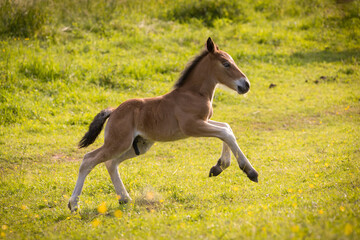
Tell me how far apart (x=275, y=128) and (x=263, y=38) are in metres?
6.93

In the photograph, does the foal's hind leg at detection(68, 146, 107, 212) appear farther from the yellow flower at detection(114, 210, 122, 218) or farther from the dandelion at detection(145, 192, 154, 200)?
the yellow flower at detection(114, 210, 122, 218)

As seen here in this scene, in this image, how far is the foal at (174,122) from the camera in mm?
5809

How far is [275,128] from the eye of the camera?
1034 centimetres

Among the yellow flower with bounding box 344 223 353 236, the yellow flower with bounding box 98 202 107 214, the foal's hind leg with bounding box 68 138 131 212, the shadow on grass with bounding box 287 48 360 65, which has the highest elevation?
the yellow flower with bounding box 344 223 353 236

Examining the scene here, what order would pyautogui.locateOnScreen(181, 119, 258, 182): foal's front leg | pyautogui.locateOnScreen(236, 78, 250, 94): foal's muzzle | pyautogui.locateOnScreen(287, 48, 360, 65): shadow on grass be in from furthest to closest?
1. pyautogui.locateOnScreen(287, 48, 360, 65): shadow on grass
2. pyautogui.locateOnScreen(236, 78, 250, 94): foal's muzzle
3. pyautogui.locateOnScreen(181, 119, 258, 182): foal's front leg

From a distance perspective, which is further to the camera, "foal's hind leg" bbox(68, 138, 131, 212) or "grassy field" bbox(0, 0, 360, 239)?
"foal's hind leg" bbox(68, 138, 131, 212)

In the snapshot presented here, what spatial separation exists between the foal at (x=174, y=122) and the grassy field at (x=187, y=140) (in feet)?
1.39

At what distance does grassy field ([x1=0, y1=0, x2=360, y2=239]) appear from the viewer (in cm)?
476

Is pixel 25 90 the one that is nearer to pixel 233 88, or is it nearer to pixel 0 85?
pixel 0 85

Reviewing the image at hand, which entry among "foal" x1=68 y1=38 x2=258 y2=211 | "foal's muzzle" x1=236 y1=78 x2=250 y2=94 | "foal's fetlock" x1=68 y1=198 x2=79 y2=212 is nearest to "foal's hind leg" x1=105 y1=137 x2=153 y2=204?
"foal" x1=68 y1=38 x2=258 y2=211

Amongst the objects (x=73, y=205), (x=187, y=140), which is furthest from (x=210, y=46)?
(x=187, y=140)

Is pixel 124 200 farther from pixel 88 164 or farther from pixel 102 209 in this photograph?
pixel 88 164

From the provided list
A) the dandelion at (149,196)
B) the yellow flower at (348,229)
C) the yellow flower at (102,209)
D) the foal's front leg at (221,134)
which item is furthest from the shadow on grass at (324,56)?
the yellow flower at (348,229)

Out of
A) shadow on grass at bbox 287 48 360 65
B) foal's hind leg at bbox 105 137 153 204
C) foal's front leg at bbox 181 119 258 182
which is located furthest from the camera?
shadow on grass at bbox 287 48 360 65
